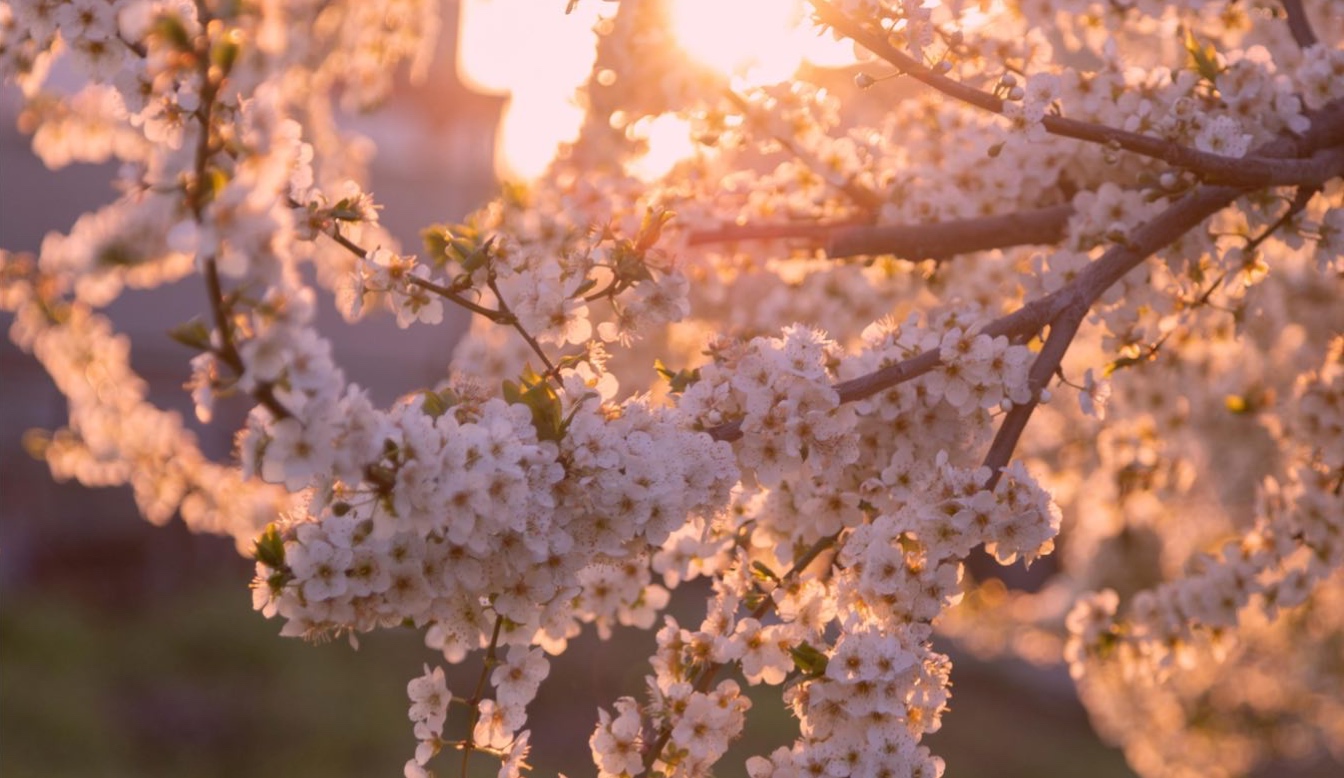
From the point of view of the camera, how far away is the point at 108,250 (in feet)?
6.31

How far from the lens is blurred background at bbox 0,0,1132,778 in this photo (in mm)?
9742

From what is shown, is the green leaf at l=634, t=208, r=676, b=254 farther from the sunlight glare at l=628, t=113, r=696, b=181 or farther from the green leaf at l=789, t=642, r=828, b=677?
the sunlight glare at l=628, t=113, r=696, b=181

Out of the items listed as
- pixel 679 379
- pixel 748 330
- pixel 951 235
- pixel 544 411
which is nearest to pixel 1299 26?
pixel 951 235

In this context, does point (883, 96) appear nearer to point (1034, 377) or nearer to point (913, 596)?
point (1034, 377)

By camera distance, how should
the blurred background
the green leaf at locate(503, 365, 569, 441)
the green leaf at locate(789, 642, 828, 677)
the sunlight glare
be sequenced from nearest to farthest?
1. the green leaf at locate(503, 365, 569, 441)
2. the green leaf at locate(789, 642, 828, 677)
3. the sunlight glare
4. the blurred background

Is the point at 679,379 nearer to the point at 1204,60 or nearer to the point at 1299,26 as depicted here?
the point at 1204,60

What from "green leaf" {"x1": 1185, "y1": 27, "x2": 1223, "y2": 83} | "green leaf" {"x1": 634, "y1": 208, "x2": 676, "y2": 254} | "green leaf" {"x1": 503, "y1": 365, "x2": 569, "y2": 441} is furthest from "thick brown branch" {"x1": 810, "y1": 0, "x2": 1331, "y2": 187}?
"green leaf" {"x1": 503, "y1": 365, "x2": 569, "y2": 441}

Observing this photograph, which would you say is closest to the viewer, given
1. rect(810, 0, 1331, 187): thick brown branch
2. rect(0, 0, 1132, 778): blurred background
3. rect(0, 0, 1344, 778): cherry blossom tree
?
rect(0, 0, 1344, 778): cherry blossom tree

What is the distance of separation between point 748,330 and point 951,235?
0.64 metres

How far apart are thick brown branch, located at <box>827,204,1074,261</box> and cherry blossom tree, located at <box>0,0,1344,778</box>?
11 millimetres

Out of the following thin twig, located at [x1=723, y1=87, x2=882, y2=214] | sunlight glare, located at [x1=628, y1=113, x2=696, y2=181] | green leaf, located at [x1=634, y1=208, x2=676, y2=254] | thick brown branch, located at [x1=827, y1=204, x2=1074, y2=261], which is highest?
sunlight glare, located at [x1=628, y1=113, x2=696, y2=181]

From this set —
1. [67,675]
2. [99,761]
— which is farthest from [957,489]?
[67,675]

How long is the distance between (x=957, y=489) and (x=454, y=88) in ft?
62.4

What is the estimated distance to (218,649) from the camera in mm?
11875
